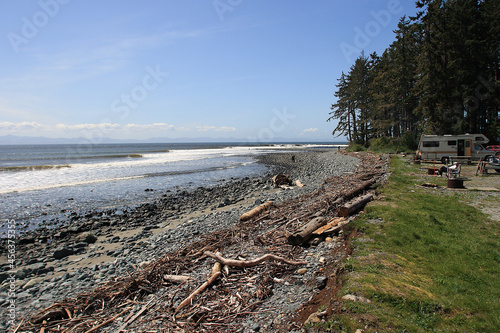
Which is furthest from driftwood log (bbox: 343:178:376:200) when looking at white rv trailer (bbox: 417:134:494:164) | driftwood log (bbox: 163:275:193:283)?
white rv trailer (bbox: 417:134:494:164)

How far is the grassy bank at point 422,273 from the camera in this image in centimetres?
384

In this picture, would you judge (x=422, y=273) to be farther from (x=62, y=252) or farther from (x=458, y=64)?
(x=458, y=64)

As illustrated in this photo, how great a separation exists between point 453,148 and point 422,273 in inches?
1127

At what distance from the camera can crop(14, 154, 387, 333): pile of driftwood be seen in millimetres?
4949

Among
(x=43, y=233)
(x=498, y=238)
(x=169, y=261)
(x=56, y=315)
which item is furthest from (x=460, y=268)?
(x=43, y=233)

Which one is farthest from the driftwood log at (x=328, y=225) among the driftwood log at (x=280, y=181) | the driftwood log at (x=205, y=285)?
the driftwood log at (x=280, y=181)

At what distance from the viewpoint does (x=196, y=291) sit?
221 inches

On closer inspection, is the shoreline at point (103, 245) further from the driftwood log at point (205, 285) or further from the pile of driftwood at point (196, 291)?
the driftwood log at point (205, 285)

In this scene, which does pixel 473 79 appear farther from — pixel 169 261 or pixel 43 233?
pixel 43 233

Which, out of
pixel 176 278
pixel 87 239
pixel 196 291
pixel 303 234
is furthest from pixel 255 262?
pixel 87 239

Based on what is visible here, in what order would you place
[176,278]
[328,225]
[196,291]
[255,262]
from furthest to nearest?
[328,225]
[176,278]
[255,262]
[196,291]

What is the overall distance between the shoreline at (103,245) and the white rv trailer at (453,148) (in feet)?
64.3

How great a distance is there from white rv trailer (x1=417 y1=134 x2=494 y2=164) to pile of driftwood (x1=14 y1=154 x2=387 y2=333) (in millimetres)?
25700

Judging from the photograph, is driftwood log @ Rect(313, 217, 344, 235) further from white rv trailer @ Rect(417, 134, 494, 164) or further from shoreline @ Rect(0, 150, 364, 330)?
white rv trailer @ Rect(417, 134, 494, 164)
